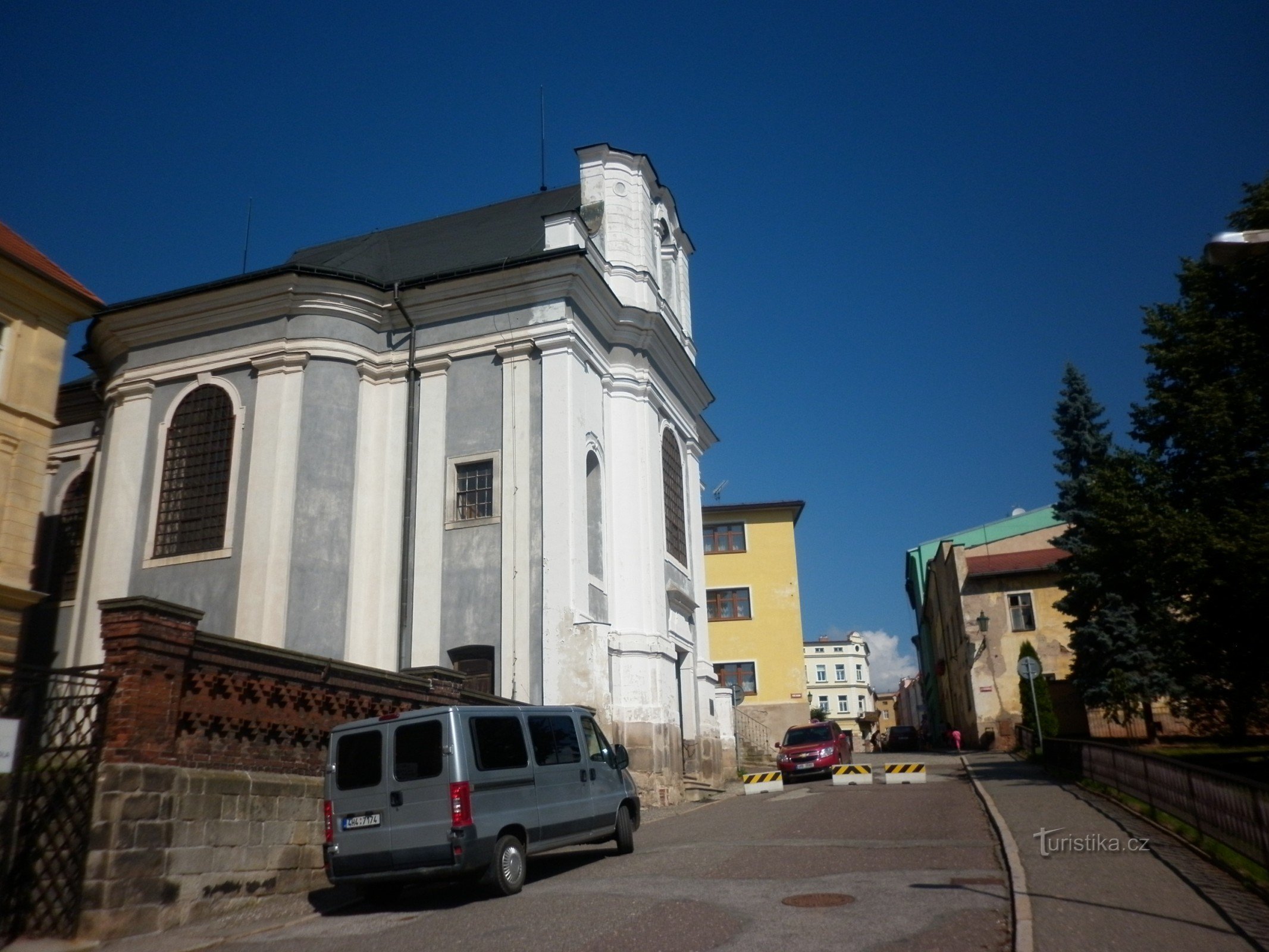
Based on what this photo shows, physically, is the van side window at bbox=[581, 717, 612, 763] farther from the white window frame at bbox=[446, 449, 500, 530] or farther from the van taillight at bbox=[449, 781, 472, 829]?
the white window frame at bbox=[446, 449, 500, 530]

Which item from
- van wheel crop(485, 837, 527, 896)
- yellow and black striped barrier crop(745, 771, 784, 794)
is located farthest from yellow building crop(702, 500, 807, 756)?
van wheel crop(485, 837, 527, 896)

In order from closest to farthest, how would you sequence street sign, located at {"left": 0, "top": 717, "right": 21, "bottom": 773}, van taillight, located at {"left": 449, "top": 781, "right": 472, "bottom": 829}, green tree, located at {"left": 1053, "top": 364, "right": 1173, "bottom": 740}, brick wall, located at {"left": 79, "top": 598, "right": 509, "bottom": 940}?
1. street sign, located at {"left": 0, "top": 717, "right": 21, "bottom": 773}
2. brick wall, located at {"left": 79, "top": 598, "right": 509, "bottom": 940}
3. van taillight, located at {"left": 449, "top": 781, "right": 472, "bottom": 829}
4. green tree, located at {"left": 1053, "top": 364, "right": 1173, "bottom": 740}

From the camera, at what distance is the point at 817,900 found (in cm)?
930

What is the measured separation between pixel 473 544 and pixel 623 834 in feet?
35.4

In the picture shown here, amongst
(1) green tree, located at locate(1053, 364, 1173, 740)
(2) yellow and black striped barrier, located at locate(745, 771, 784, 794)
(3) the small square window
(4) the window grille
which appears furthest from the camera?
(3) the small square window

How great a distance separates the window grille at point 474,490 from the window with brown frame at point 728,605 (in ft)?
85.5

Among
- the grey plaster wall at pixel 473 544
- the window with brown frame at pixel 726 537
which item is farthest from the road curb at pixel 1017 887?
the window with brown frame at pixel 726 537

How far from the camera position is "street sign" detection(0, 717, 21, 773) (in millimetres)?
8289

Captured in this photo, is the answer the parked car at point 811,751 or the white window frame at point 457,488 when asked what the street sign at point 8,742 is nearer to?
the white window frame at point 457,488

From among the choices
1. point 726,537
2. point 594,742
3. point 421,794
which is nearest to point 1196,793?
point 594,742

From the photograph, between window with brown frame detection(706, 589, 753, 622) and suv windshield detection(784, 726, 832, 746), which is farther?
window with brown frame detection(706, 589, 753, 622)

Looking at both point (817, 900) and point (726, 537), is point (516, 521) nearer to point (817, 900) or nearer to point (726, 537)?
point (817, 900)

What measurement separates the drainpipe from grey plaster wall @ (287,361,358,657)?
118cm

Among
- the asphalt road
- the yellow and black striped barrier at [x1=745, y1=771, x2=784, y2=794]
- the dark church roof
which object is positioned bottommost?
the asphalt road
